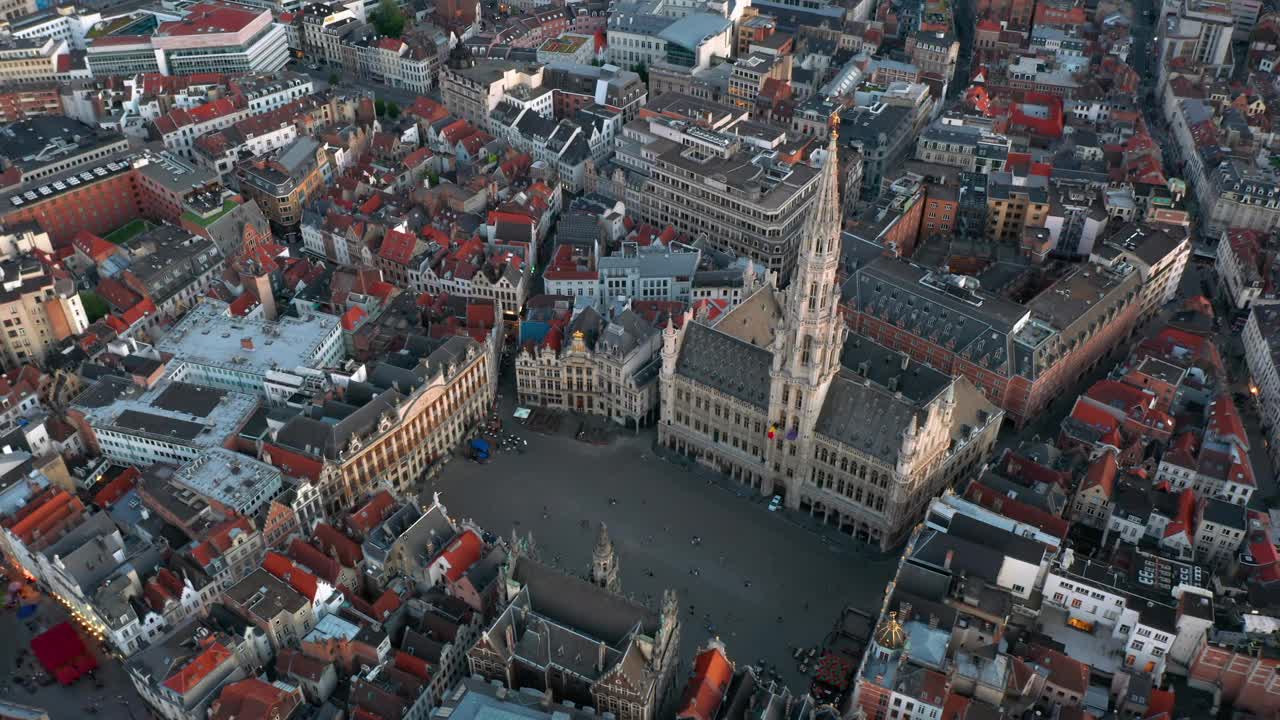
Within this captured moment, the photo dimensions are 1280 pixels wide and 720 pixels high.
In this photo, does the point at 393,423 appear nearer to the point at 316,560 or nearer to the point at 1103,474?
the point at 316,560

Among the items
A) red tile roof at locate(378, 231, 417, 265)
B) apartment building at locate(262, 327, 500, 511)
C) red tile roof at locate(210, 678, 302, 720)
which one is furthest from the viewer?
red tile roof at locate(378, 231, 417, 265)

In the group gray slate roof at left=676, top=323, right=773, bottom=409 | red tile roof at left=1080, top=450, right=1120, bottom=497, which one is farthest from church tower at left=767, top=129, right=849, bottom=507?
red tile roof at left=1080, top=450, right=1120, bottom=497

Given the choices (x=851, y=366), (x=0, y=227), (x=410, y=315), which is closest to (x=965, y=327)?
(x=851, y=366)

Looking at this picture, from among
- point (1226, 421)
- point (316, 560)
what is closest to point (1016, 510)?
point (1226, 421)

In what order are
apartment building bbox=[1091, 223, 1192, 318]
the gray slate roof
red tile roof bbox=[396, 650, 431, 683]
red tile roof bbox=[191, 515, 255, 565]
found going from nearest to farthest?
red tile roof bbox=[396, 650, 431, 683] < red tile roof bbox=[191, 515, 255, 565] < the gray slate roof < apartment building bbox=[1091, 223, 1192, 318]

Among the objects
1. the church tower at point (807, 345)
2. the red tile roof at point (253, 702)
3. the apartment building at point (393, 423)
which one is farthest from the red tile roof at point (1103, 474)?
the red tile roof at point (253, 702)

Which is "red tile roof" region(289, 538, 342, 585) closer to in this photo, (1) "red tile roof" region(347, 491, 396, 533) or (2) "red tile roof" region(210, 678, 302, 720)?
(1) "red tile roof" region(347, 491, 396, 533)

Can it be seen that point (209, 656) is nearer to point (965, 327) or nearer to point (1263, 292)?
point (965, 327)
